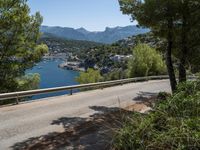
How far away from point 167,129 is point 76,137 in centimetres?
725

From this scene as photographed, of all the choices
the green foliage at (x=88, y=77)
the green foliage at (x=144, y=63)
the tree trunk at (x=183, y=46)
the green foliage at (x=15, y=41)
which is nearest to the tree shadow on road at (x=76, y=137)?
the tree trunk at (x=183, y=46)

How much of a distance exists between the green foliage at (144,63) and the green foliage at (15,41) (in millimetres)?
37672

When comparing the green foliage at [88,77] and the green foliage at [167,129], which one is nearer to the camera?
the green foliage at [167,129]

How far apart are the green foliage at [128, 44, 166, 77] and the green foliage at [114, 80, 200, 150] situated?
57.0 meters

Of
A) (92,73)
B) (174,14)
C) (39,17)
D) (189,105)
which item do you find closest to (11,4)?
(39,17)

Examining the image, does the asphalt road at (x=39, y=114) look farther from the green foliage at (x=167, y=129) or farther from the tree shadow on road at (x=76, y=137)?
the green foliage at (x=167, y=129)

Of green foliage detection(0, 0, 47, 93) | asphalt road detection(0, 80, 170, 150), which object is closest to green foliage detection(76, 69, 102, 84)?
green foliage detection(0, 0, 47, 93)

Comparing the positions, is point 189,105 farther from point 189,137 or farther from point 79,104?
point 79,104

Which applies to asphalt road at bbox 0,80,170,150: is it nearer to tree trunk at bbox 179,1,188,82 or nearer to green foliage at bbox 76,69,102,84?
tree trunk at bbox 179,1,188,82

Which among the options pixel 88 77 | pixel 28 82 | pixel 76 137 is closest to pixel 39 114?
pixel 76 137

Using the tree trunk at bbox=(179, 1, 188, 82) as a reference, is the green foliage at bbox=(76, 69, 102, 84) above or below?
below

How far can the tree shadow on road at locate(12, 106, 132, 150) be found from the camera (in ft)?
32.9

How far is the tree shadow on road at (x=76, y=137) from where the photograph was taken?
10.0 meters

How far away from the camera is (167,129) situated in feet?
14.0
